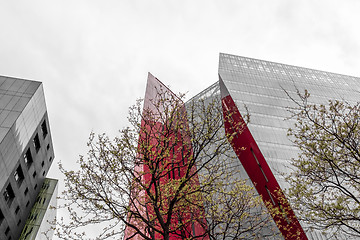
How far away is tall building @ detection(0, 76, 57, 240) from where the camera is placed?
29719mm

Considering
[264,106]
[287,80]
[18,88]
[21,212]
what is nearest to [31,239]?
[21,212]

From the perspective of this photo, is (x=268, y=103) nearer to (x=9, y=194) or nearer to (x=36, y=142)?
(x=36, y=142)

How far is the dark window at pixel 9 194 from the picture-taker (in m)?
32.0

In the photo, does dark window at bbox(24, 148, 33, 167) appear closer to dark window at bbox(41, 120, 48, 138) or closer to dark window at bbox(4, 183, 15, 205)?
dark window at bbox(4, 183, 15, 205)

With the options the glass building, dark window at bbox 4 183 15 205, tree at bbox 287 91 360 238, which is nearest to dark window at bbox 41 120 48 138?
dark window at bbox 4 183 15 205

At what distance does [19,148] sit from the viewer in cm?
3238

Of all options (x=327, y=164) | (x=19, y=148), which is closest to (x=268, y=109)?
(x=327, y=164)

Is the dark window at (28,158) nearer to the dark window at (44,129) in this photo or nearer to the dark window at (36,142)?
the dark window at (36,142)

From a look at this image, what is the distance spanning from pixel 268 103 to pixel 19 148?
35070mm

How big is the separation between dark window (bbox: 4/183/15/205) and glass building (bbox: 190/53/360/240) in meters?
29.4

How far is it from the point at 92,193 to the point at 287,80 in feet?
141

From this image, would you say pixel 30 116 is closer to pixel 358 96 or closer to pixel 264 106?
pixel 264 106

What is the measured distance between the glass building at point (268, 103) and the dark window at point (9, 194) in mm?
29384

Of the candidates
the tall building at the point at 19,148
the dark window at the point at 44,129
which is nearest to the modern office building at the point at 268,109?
the dark window at the point at 44,129
